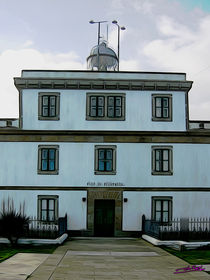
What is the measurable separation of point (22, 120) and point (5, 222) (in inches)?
358

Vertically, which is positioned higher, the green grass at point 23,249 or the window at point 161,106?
the window at point 161,106

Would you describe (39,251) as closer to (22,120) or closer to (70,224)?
(70,224)

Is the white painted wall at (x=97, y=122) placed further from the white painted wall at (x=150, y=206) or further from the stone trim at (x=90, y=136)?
the white painted wall at (x=150, y=206)

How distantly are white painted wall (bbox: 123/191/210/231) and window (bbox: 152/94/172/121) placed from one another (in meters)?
5.05

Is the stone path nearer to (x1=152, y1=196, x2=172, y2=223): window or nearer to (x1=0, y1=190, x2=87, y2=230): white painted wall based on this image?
(x1=0, y1=190, x2=87, y2=230): white painted wall

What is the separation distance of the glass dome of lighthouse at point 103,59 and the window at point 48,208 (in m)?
13.2

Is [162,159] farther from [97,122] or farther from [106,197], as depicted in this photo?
[97,122]

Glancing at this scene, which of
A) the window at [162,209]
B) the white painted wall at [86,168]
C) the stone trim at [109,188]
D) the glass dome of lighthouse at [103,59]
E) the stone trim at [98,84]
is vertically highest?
the glass dome of lighthouse at [103,59]

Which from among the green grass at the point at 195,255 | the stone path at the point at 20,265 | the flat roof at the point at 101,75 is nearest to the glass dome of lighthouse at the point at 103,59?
the flat roof at the point at 101,75

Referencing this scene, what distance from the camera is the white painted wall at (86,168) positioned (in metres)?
25.7

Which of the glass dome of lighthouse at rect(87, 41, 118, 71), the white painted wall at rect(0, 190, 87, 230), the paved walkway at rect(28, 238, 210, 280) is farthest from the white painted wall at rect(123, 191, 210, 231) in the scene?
the glass dome of lighthouse at rect(87, 41, 118, 71)

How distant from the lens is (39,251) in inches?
659

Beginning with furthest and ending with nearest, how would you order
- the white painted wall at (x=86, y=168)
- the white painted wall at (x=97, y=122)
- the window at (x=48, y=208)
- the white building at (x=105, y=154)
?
the white painted wall at (x=97, y=122), the white painted wall at (x=86, y=168), the white building at (x=105, y=154), the window at (x=48, y=208)

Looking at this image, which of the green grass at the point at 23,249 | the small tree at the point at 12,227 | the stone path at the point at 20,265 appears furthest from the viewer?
the small tree at the point at 12,227
